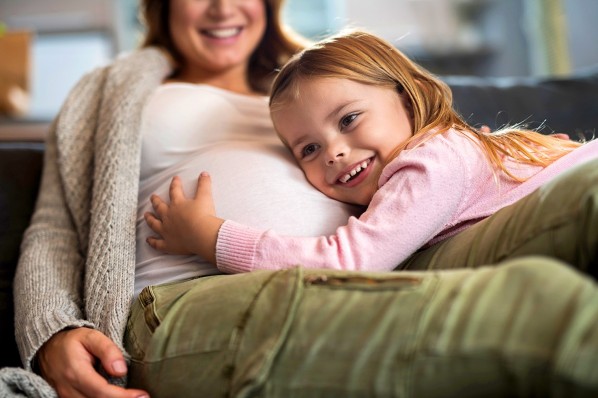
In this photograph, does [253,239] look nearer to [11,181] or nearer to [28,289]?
[28,289]

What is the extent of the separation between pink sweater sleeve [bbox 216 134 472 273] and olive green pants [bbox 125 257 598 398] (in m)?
0.10

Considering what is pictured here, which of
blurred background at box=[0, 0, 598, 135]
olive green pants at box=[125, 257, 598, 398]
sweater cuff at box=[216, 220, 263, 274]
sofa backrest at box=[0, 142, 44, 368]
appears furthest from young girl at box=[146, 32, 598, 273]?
blurred background at box=[0, 0, 598, 135]

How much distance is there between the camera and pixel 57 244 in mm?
1264

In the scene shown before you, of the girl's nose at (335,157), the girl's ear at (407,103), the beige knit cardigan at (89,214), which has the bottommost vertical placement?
the beige knit cardigan at (89,214)

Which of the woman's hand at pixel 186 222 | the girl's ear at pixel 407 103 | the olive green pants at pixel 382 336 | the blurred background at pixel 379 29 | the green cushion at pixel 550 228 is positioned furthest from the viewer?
the blurred background at pixel 379 29

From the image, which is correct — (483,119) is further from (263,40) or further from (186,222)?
(186,222)

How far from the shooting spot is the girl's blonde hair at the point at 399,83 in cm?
110

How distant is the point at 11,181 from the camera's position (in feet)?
4.68

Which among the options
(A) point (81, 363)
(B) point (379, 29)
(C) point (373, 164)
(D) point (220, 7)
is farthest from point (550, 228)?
(B) point (379, 29)

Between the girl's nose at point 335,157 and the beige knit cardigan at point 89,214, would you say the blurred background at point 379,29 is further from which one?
the girl's nose at point 335,157

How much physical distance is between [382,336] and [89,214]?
0.75 meters

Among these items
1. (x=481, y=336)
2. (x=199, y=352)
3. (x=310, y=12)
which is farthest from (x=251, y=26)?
(x=310, y=12)

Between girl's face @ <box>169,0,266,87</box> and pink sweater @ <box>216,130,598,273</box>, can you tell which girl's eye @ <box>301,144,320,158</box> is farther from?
girl's face @ <box>169,0,266,87</box>

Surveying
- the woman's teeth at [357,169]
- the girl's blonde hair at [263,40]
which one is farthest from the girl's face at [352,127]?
the girl's blonde hair at [263,40]
